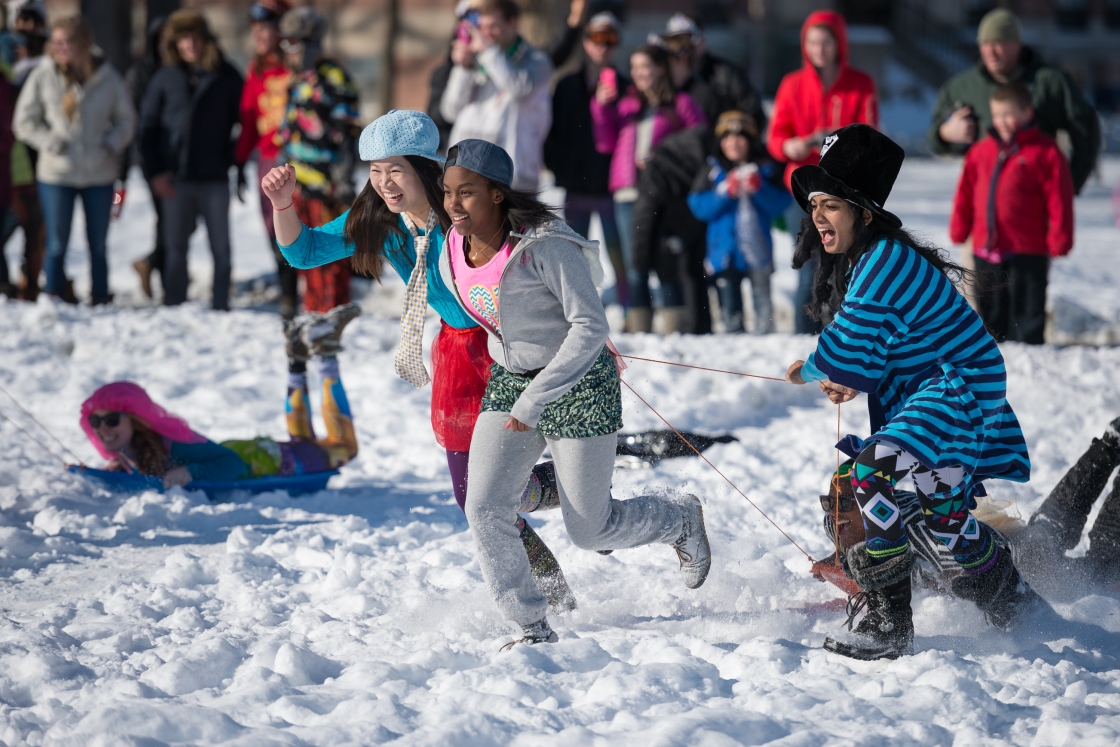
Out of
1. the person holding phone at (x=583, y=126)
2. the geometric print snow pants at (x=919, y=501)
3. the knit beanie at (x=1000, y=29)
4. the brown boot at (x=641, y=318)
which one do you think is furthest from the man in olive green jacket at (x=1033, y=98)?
the geometric print snow pants at (x=919, y=501)

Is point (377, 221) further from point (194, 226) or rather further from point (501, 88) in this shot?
point (194, 226)

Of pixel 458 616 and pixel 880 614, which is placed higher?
pixel 880 614

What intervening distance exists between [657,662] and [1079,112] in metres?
5.08

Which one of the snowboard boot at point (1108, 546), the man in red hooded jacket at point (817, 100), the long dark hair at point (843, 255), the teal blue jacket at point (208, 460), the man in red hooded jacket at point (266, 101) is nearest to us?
the long dark hair at point (843, 255)

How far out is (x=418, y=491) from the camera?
5520 millimetres

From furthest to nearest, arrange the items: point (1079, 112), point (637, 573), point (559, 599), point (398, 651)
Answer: point (1079, 112), point (637, 573), point (559, 599), point (398, 651)

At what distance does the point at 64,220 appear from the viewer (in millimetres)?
8258

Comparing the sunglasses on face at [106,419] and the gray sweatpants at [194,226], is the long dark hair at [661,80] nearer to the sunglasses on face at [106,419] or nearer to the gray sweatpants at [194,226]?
the gray sweatpants at [194,226]

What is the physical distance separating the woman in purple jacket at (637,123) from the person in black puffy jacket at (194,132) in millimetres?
2627

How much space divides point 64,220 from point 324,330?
3.86 metres

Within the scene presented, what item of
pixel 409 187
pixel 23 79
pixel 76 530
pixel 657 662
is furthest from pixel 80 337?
pixel 657 662

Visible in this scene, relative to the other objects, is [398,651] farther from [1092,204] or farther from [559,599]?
[1092,204]

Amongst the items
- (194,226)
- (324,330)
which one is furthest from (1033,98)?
(194,226)

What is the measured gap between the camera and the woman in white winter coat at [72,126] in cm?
812
